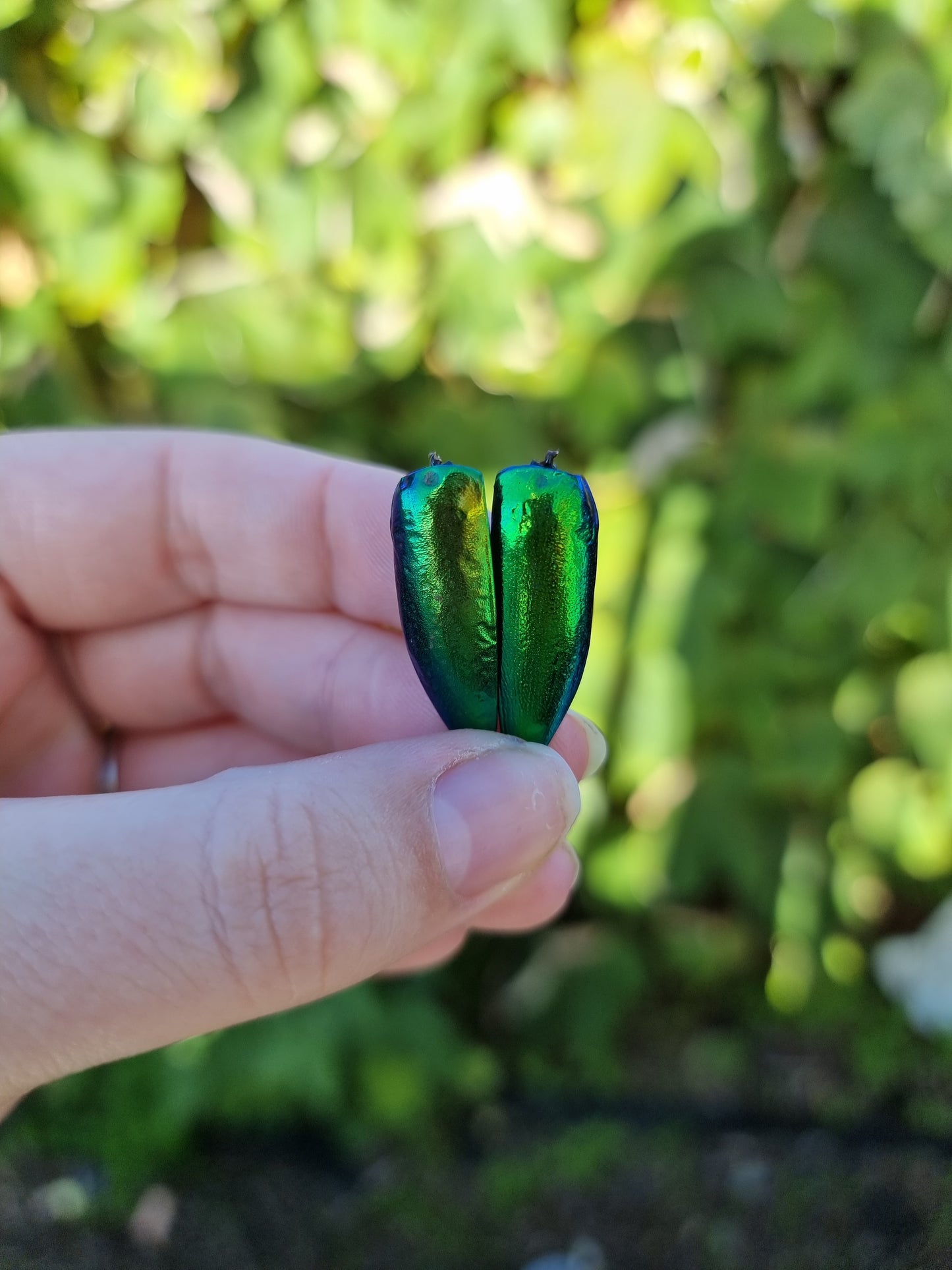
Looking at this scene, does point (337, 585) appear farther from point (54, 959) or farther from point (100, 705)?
point (54, 959)

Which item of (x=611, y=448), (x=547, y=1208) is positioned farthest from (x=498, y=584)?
(x=547, y=1208)

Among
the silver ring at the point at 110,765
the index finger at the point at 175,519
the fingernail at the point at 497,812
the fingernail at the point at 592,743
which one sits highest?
the index finger at the point at 175,519

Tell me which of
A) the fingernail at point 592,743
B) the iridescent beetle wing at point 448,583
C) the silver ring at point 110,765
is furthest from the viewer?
the silver ring at point 110,765

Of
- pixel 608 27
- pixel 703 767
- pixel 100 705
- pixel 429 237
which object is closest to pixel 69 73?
pixel 429 237

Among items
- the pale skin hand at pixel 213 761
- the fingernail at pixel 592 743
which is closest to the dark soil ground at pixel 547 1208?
the pale skin hand at pixel 213 761

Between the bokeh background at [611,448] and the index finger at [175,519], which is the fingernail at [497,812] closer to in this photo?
the index finger at [175,519]

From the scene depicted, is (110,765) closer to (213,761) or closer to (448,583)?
(213,761)

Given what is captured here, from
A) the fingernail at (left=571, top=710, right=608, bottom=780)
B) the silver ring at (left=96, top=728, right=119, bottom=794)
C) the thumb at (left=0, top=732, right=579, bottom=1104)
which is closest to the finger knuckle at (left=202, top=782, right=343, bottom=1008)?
the thumb at (left=0, top=732, right=579, bottom=1104)
